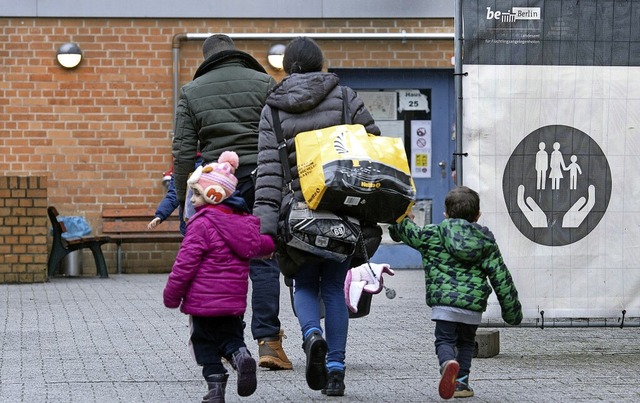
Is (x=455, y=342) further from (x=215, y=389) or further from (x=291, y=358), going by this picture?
(x=291, y=358)

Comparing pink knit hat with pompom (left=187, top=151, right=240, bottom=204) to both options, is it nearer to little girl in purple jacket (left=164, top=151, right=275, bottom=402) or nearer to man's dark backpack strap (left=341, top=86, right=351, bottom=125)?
little girl in purple jacket (left=164, top=151, right=275, bottom=402)

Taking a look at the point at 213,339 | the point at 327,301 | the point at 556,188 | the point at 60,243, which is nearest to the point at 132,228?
the point at 60,243

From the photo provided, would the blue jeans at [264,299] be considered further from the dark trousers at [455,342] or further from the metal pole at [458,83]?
the dark trousers at [455,342]

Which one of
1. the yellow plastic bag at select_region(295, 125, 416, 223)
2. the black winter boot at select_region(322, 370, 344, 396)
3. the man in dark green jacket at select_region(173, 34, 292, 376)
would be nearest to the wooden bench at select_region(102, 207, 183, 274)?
the man in dark green jacket at select_region(173, 34, 292, 376)

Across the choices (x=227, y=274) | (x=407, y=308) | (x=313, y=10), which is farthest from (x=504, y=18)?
(x=313, y=10)

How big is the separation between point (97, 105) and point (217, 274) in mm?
9648

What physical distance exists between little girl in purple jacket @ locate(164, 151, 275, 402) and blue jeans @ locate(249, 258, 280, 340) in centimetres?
130

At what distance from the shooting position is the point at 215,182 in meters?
6.44

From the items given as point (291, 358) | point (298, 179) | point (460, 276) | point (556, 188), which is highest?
point (298, 179)

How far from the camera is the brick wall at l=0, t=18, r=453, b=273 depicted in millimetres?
15523

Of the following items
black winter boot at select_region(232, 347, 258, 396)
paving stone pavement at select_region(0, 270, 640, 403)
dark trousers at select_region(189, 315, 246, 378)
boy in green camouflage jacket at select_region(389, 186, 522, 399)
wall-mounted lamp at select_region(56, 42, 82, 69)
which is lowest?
paving stone pavement at select_region(0, 270, 640, 403)

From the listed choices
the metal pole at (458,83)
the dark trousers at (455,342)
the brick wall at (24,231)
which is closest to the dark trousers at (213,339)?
the dark trousers at (455,342)

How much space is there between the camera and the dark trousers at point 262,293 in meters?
7.89

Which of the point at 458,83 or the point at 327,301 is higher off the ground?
the point at 458,83
